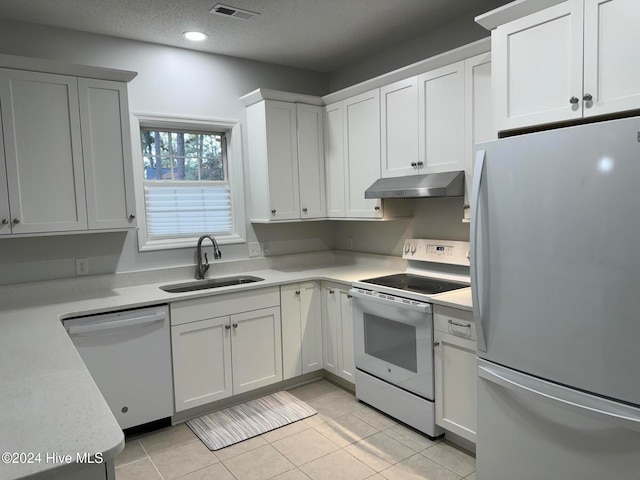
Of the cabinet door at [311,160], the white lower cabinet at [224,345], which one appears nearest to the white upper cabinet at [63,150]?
the white lower cabinet at [224,345]

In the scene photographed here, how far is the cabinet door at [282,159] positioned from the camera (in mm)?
3531

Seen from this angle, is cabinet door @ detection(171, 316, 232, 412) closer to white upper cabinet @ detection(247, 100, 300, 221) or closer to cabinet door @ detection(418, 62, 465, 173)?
white upper cabinet @ detection(247, 100, 300, 221)

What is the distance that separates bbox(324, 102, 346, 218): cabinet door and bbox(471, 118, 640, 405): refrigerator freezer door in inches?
70.4

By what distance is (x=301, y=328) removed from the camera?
344 cm

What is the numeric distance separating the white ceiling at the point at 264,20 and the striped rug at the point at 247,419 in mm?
2656

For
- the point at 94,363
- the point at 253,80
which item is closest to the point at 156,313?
the point at 94,363

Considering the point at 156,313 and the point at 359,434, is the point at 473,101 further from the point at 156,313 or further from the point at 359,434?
the point at 156,313

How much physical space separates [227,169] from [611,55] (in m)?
2.81

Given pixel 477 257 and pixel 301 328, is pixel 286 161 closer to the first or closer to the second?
pixel 301 328

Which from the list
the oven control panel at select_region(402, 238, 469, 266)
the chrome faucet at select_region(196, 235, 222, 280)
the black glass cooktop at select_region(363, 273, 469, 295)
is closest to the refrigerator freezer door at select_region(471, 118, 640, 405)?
the black glass cooktop at select_region(363, 273, 469, 295)

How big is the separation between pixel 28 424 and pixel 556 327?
181 cm

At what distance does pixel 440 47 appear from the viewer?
3184mm

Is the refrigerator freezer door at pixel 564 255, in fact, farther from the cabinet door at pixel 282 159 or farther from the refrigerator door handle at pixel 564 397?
the cabinet door at pixel 282 159

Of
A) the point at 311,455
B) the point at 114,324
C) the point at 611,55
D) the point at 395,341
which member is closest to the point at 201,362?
the point at 114,324
